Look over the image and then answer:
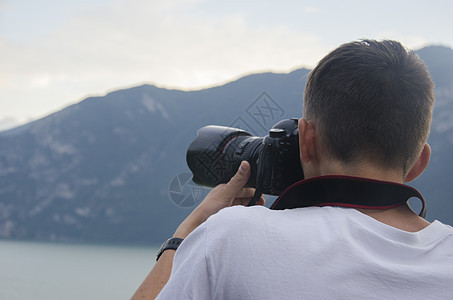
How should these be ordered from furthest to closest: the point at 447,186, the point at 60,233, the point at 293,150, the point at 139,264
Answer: the point at 60,233, the point at 447,186, the point at 139,264, the point at 293,150

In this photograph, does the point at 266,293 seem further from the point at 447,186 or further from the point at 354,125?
the point at 447,186

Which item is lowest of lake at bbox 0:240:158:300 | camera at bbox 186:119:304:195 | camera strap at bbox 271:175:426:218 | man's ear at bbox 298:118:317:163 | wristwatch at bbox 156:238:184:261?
lake at bbox 0:240:158:300

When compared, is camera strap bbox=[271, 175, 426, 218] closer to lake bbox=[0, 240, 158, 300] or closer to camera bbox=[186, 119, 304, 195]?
camera bbox=[186, 119, 304, 195]

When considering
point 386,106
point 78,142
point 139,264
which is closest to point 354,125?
point 386,106

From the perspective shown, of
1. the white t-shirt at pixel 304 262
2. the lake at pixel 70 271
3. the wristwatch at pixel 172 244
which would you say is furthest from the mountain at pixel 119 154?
the white t-shirt at pixel 304 262

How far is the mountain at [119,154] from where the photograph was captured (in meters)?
53.8

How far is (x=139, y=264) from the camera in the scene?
134ft

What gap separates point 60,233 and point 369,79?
58948 mm

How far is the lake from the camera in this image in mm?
31500

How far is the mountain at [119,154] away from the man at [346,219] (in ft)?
168

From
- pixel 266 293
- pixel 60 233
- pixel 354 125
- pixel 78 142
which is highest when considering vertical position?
pixel 354 125

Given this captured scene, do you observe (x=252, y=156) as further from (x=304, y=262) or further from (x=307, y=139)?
(x=304, y=262)

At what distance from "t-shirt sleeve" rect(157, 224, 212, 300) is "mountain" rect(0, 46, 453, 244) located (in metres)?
51.4

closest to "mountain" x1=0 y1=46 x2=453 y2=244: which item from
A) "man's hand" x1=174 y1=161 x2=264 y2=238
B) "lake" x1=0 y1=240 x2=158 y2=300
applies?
"lake" x1=0 y1=240 x2=158 y2=300
